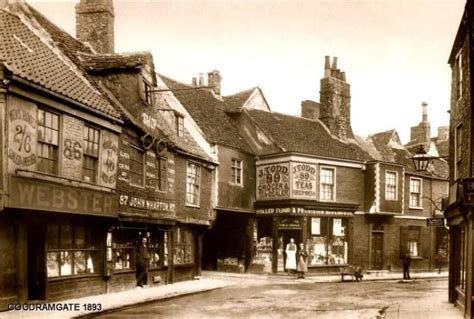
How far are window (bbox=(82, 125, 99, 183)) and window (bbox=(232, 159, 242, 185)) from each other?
1303 cm

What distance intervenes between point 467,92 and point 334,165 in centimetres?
1562

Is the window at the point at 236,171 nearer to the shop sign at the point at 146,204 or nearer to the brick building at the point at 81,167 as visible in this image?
the brick building at the point at 81,167

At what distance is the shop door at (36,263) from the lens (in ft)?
50.6

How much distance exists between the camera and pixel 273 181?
30641mm

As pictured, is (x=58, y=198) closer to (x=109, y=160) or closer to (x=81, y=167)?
(x=81, y=167)

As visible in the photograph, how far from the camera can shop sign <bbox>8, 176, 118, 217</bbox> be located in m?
13.4

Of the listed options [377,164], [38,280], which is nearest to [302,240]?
[377,164]

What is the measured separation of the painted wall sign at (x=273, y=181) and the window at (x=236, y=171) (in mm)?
1329

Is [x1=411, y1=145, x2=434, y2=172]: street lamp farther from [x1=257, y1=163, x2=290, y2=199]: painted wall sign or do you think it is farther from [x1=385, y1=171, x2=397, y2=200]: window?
[x1=385, y1=171, x2=397, y2=200]: window

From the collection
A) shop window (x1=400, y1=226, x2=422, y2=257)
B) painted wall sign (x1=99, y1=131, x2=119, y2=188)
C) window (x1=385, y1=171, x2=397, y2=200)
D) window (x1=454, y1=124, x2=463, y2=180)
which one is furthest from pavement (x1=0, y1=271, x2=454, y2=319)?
shop window (x1=400, y1=226, x2=422, y2=257)

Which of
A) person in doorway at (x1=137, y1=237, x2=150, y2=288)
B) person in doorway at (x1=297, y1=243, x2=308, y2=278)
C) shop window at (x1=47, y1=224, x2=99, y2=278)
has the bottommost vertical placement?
person in doorway at (x1=297, y1=243, x2=308, y2=278)

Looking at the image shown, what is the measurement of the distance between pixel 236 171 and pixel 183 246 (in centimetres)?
649

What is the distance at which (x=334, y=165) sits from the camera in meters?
31.5

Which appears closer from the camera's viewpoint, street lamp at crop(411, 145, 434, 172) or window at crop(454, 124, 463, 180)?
street lamp at crop(411, 145, 434, 172)
